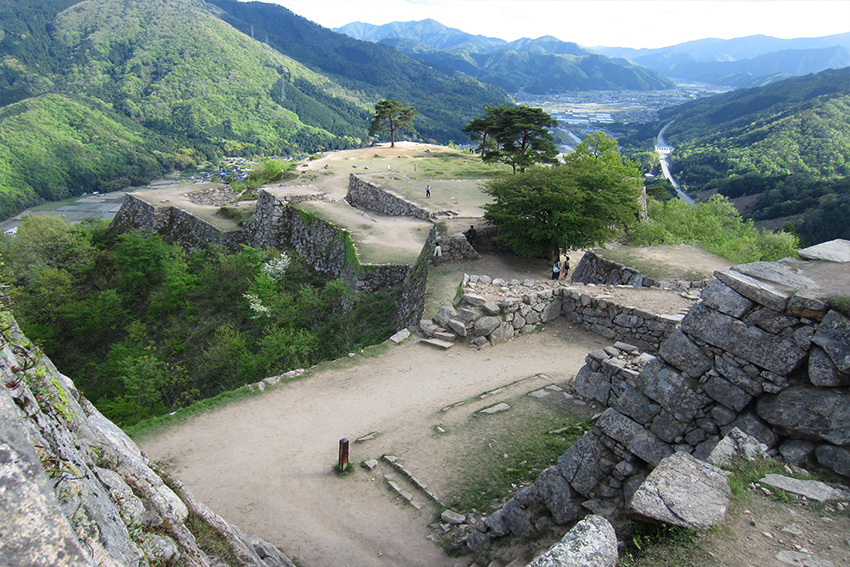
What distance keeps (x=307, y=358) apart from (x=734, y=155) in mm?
108679

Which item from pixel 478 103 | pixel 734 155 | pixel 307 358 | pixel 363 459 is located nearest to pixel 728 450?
pixel 363 459

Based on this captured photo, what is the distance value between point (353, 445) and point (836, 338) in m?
7.07

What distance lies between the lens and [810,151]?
87875 mm

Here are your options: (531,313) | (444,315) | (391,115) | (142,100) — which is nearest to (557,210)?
(531,313)

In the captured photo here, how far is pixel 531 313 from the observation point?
1207 cm

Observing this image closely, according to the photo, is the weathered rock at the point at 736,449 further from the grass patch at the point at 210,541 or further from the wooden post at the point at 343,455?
the wooden post at the point at 343,455

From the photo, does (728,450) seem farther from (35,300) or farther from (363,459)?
(35,300)

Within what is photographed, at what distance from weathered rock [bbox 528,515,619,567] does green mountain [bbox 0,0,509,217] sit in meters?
119

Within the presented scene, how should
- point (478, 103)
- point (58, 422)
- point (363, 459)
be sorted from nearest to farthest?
point (58, 422) → point (363, 459) → point (478, 103)

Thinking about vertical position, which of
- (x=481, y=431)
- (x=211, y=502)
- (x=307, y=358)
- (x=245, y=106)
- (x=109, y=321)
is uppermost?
(x=245, y=106)

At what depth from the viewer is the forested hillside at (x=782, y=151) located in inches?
2413

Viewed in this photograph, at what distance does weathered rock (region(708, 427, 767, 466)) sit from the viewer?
4488 millimetres

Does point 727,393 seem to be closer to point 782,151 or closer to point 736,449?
point 736,449

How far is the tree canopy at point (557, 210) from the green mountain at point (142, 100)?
11060 cm
